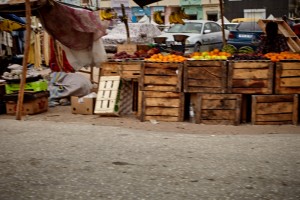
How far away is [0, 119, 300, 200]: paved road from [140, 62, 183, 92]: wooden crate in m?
1.44

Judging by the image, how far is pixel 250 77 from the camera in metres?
7.88

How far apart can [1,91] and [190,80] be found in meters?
4.24

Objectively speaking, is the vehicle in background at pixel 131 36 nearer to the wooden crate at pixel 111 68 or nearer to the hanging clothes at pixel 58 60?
the hanging clothes at pixel 58 60

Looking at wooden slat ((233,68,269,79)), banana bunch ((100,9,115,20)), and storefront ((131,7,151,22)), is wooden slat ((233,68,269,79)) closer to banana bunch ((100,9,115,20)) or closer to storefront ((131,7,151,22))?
banana bunch ((100,9,115,20))

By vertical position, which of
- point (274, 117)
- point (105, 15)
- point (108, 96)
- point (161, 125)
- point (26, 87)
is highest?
point (105, 15)

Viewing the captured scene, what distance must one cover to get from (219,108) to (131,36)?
15.0m

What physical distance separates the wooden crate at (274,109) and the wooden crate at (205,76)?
0.66 meters

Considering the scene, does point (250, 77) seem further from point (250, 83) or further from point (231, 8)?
point (231, 8)

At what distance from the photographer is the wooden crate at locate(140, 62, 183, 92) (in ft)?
26.6

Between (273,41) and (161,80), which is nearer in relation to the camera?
(161,80)

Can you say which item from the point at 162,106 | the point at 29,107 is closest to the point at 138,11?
the point at 29,107

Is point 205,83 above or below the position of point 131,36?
below

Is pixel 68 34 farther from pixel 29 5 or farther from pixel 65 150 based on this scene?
pixel 65 150

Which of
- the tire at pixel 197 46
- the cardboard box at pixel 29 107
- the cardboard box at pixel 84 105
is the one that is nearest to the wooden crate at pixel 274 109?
the cardboard box at pixel 84 105
